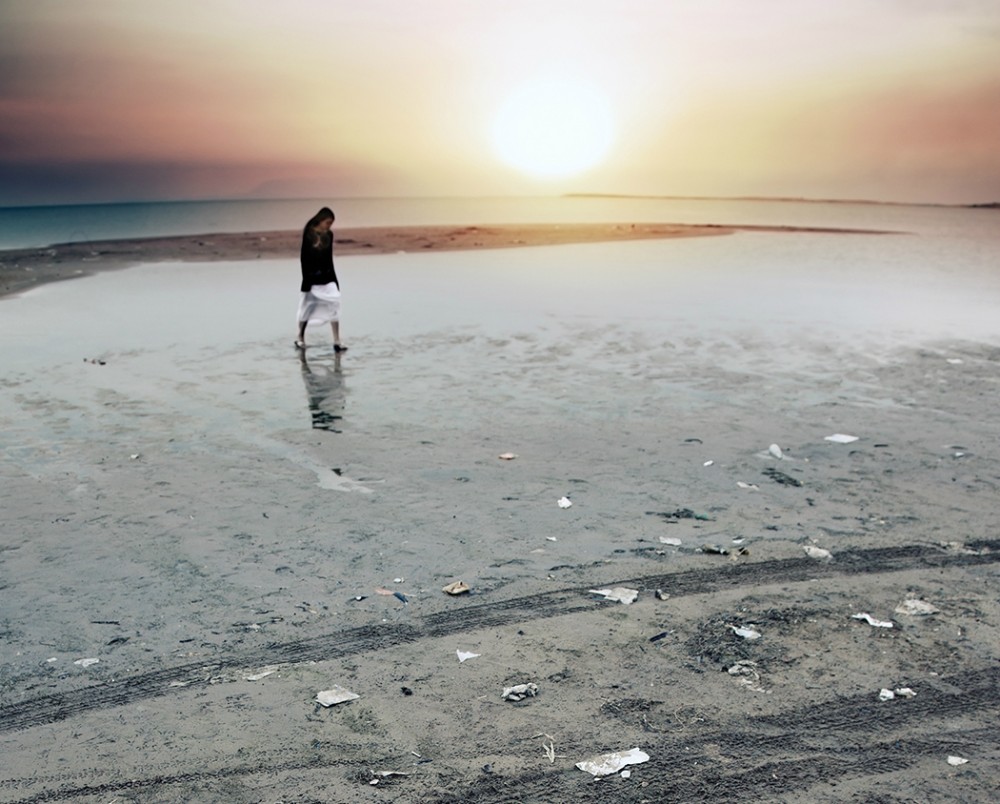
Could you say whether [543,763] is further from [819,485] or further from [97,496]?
[97,496]

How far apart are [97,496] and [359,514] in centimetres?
194

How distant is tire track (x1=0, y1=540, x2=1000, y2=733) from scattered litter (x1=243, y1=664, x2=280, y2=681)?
0.05 m

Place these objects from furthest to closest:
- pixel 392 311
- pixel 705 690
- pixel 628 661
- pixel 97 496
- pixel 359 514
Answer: pixel 392 311 < pixel 97 496 < pixel 359 514 < pixel 628 661 < pixel 705 690

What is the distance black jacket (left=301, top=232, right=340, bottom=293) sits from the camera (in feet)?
37.6

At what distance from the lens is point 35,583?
4.75 m

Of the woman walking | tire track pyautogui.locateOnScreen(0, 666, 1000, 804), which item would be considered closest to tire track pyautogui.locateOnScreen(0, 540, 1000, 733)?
tire track pyautogui.locateOnScreen(0, 666, 1000, 804)

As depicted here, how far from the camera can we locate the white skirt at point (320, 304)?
11609 mm

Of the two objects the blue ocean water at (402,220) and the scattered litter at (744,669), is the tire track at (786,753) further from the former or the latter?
the blue ocean water at (402,220)

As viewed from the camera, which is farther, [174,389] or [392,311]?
[392,311]

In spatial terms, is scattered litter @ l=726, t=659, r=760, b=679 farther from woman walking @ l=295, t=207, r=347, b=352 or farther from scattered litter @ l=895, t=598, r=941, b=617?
woman walking @ l=295, t=207, r=347, b=352

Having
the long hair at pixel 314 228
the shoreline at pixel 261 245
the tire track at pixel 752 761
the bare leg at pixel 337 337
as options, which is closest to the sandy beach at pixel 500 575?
the tire track at pixel 752 761

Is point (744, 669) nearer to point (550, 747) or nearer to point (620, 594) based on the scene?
point (620, 594)

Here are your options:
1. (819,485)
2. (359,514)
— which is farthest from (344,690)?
(819,485)

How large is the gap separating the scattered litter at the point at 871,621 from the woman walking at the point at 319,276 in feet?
27.8
